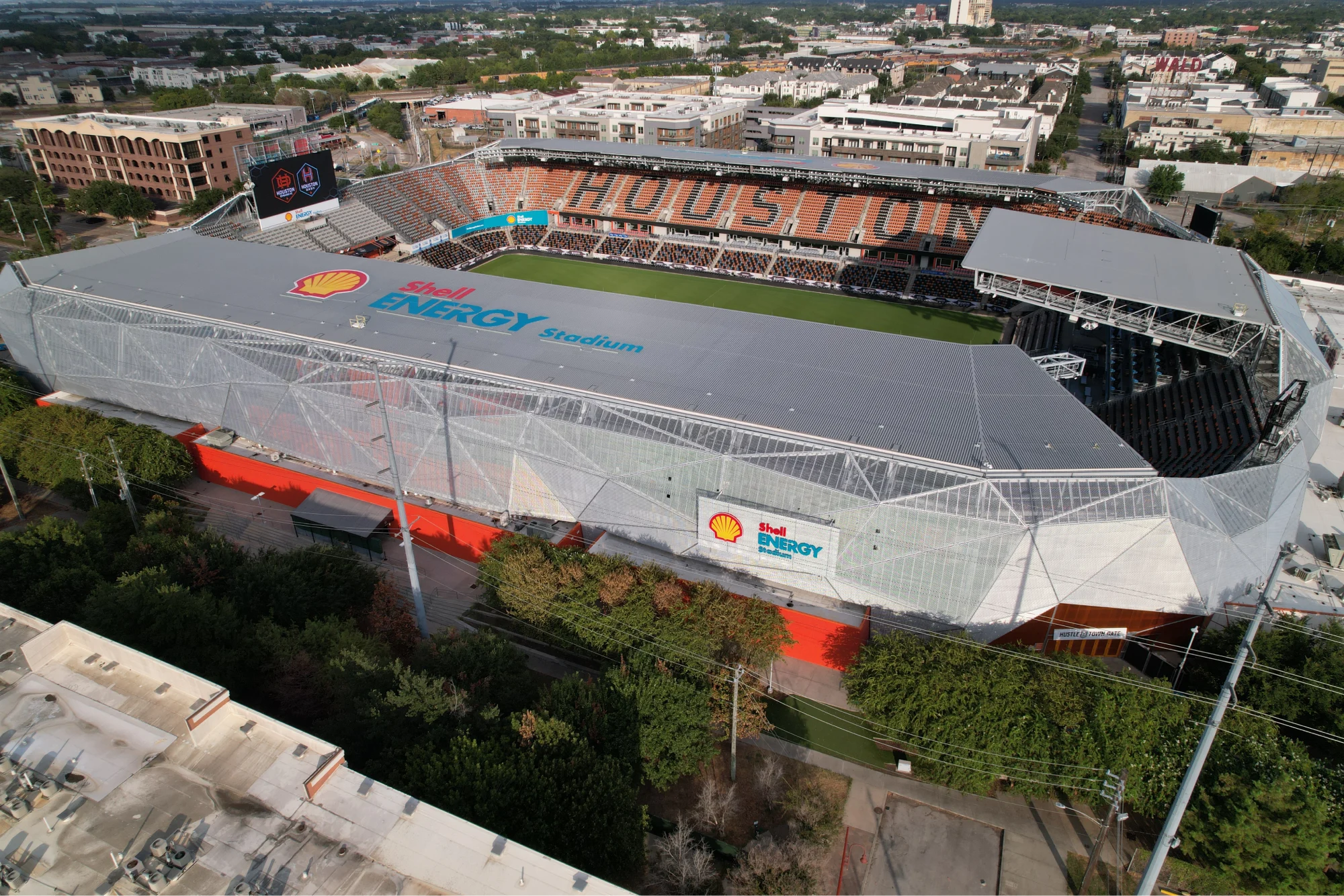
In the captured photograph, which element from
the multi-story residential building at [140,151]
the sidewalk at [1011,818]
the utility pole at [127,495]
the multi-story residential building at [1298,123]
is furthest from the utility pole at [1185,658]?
the multi-story residential building at [1298,123]

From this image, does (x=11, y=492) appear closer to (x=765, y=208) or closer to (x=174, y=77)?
(x=765, y=208)

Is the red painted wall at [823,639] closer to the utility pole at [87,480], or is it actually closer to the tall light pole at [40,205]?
the utility pole at [87,480]

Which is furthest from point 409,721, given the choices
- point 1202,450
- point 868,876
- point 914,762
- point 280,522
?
point 1202,450

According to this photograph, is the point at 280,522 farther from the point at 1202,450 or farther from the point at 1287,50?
the point at 1287,50

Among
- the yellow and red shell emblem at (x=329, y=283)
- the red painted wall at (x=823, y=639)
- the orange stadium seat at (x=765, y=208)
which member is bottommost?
the red painted wall at (x=823, y=639)

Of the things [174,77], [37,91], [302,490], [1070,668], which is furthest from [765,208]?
[174,77]
